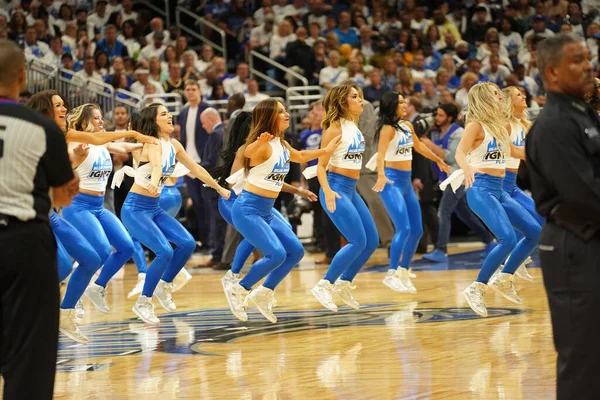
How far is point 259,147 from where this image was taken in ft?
26.1

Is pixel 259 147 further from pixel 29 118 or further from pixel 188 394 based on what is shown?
pixel 29 118

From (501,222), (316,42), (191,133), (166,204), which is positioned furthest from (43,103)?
(316,42)

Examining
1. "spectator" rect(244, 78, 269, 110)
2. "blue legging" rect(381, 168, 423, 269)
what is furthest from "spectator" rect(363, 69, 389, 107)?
"blue legging" rect(381, 168, 423, 269)

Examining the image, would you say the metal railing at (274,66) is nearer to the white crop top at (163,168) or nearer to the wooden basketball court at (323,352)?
the wooden basketball court at (323,352)

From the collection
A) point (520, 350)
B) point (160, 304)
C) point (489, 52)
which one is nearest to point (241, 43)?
point (489, 52)

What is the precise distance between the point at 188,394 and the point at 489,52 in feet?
38.3

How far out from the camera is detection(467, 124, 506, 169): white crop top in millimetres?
8367

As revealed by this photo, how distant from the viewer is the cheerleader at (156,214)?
Result: 27.2 ft

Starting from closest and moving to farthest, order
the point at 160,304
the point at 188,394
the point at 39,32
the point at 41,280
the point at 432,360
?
the point at 41,280
the point at 188,394
the point at 432,360
the point at 160,304
the point at 39,32

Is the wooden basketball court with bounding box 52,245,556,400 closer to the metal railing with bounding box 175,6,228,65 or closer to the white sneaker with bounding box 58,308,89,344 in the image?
the white sneaker with bounding box 58,308,89,344

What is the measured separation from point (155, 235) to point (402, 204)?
8.57ft

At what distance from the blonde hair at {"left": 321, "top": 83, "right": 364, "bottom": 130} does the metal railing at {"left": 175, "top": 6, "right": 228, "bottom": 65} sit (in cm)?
819

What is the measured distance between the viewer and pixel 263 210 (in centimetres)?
799

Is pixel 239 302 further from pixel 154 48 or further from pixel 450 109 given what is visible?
pixel 154 48
